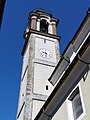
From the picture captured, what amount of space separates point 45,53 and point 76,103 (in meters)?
13.2

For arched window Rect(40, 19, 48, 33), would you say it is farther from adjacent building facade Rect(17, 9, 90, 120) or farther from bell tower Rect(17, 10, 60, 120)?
adjacent building facade Rect(17, 9, 90, 120)

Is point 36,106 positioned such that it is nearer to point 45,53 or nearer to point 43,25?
point 45,53

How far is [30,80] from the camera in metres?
17.4

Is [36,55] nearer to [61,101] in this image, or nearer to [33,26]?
[33,26]

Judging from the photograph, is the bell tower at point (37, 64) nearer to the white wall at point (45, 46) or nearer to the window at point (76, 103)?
the white wall at point (45, 46)

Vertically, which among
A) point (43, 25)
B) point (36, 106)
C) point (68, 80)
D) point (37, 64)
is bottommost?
point (68, 80)

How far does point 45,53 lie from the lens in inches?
817

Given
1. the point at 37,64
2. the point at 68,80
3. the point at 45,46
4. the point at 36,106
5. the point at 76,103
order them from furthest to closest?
1. the point at 45,46
2. the point at 37,64
3. the point at 36,106
4. the point at 68,80
5. the point at 76,103

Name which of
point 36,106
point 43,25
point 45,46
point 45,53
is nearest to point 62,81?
point 36,106

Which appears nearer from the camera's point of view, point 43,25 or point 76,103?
point 76,103

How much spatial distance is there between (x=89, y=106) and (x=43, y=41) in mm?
16041

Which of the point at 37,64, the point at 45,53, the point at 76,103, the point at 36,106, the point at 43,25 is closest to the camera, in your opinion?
the point at 76,103

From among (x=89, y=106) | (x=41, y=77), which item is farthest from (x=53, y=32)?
(x=89, y=106)

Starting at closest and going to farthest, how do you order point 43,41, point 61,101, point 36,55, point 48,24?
point 61,101 < point 36,55 < point 43,41 < point 48,24
